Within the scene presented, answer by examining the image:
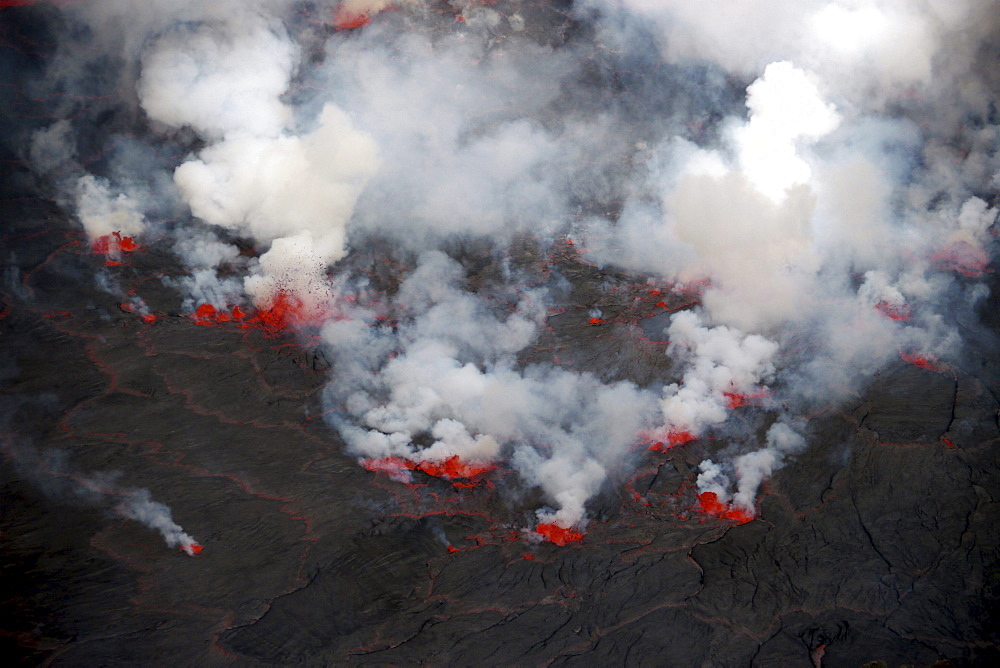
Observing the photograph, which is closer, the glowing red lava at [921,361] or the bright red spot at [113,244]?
the glowing red lava at [921,361]

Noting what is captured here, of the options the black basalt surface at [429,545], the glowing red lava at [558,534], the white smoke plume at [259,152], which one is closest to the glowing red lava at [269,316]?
the white smoke plume at [259,152]

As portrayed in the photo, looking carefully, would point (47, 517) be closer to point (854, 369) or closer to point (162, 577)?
point (162, 577)

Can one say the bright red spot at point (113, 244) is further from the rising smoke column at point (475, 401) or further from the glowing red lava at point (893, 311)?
the glowing red lava at point (893, 311)

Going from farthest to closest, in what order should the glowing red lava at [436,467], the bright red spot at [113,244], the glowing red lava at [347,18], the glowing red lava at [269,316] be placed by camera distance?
the glowing red lava at [347,18] → the bright red spot at [113,244] → the glowing red lava at [269,316] → the glowing red lava at [436,467]

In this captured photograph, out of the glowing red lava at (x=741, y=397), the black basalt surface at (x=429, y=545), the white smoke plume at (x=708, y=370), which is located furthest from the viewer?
the glowing red lava at (x=741, y=397)

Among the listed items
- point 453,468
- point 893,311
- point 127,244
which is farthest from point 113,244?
point 893,311

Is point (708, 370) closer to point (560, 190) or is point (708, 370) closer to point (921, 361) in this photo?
point (921, 361)

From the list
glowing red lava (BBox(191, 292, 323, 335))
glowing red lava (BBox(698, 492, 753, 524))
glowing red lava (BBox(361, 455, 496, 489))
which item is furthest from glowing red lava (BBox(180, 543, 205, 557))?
glowing red lava (BBox(698, 492, 753, 524))

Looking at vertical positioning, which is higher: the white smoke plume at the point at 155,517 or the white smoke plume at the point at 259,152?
the white smoke plume at the point at 259,152
